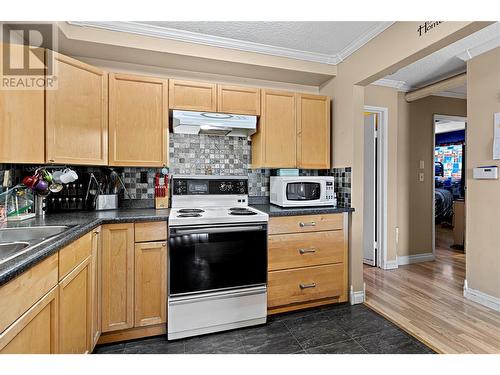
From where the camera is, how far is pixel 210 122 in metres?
2.35

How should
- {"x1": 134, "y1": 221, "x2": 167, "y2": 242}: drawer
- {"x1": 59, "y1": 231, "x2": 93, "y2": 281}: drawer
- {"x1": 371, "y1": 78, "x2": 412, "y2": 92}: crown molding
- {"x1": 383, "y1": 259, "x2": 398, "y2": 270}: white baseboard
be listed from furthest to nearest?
{"x1": 383, "y1": 259, "x2": 398, "y2": 270}: white baseboard, {"x1": 371, "y1": 78, "x2": 412, "y2": 92}: crown molding, {"x1": 134, "y1": 221, "x2": 167, "y2": 242}: drawer, {"x1": 59, "y1": 231, "x2": 93, "y2": 281}: drawer

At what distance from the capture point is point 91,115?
2047 millimetres

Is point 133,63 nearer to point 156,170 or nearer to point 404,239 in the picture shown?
point 156,170

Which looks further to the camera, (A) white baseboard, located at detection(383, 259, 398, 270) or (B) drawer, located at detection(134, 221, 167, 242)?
(A) white baseboard, located at detection(383, 259, 398, 270)

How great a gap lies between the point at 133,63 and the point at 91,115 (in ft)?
2.43

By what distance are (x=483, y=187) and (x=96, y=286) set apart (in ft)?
11.3

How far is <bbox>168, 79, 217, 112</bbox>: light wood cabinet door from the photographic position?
7.58 ft

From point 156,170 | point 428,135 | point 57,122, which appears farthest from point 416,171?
point 57,122

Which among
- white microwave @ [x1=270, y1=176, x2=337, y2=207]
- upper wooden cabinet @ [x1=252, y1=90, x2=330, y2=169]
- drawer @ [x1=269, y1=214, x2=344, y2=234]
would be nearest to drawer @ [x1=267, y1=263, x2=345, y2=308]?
drawer @ [x1=269, y1=214, x2=344, y2=234]

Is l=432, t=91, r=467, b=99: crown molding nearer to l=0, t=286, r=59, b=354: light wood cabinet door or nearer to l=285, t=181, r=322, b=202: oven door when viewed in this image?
l=285, t=181, r=322, b=202: oven door

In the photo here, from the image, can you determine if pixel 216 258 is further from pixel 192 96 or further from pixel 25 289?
pixel 192 96

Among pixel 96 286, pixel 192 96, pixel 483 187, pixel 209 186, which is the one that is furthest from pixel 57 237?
pixel 483 187

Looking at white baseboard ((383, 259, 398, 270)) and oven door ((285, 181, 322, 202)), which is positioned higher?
oven door ((285, 181, 322, 202))

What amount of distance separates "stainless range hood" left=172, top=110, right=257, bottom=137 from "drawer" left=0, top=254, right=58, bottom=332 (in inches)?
57.8
